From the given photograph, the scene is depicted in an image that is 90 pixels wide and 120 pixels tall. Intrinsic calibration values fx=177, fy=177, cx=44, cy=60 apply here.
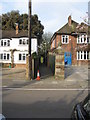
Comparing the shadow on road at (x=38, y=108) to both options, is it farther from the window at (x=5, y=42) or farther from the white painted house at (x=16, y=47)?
the window at (x=5, y=42)

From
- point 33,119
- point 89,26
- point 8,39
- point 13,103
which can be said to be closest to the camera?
point 33,119

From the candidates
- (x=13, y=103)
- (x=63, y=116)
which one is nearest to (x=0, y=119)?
(x=63, y=116)

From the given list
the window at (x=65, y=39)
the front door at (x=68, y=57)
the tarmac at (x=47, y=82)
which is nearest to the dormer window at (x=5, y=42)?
the window at (x=65, y=39)

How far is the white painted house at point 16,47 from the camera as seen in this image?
31.7 m

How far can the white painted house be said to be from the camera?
3166 cm

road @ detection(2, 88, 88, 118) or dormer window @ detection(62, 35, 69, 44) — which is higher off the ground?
dormer window @ detection(62, 35, 69, 44)

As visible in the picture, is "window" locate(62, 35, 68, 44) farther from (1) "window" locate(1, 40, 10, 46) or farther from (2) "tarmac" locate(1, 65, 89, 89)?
(2) "tarmac" locate(1, 65, 89, 89)

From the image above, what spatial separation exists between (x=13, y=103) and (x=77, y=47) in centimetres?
2641

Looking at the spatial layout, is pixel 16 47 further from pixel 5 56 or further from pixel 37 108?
pixel 37 108

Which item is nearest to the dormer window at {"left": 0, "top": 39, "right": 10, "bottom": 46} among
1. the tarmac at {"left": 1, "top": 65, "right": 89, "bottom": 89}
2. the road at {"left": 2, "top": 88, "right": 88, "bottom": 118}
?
the tarmac at {"left": 1, "top": 65, "right": 89, "bottom": 89}

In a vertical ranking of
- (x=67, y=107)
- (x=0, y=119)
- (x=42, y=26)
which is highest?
(x=42, y=26)

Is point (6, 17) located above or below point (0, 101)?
above

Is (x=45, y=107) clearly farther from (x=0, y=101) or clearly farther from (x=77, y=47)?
(x=77, y=47)

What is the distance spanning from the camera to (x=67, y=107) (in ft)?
23.5
